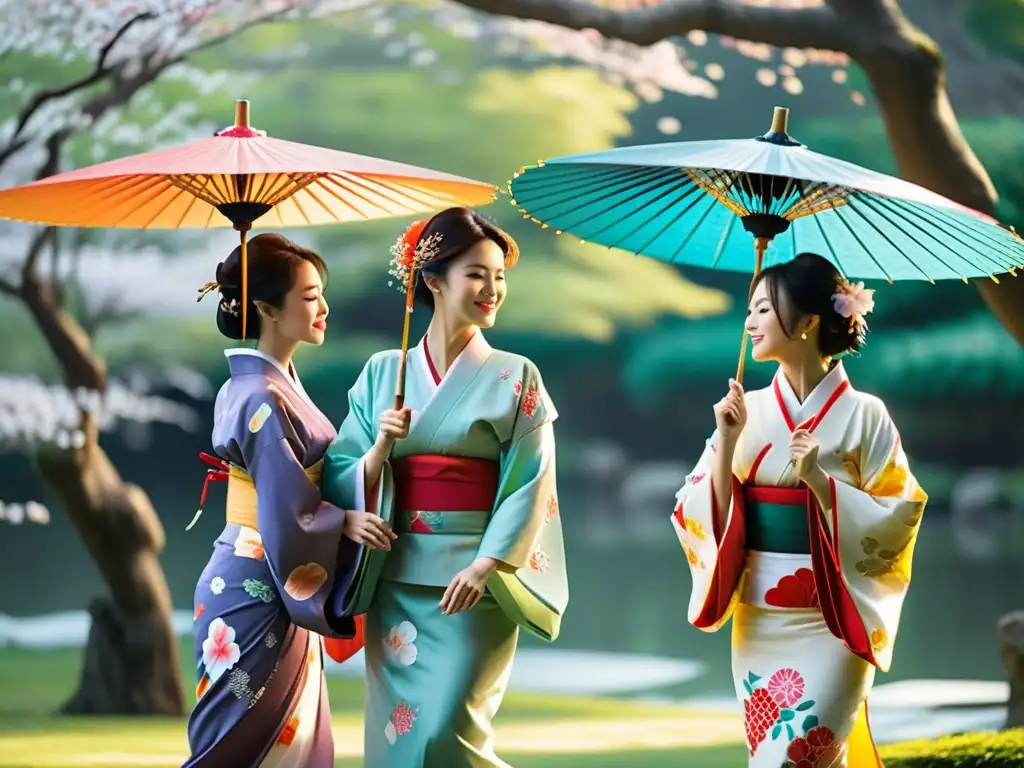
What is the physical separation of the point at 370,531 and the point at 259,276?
0.75 metres

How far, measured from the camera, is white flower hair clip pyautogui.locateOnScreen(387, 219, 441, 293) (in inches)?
140

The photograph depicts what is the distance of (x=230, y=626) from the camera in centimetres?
360

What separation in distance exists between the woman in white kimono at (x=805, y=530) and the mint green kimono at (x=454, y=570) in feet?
1.54

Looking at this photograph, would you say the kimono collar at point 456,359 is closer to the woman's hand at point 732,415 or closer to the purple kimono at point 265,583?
the purple kimono at point 265,583

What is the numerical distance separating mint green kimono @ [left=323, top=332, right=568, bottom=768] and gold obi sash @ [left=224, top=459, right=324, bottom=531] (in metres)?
0.05

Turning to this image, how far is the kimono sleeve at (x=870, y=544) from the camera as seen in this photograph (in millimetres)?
3549

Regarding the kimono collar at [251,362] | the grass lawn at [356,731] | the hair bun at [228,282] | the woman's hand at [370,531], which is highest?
the hair bun at [228,282]

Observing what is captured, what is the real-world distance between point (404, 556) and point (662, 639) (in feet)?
11.1

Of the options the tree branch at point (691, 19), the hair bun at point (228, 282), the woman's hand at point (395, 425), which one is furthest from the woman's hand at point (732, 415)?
the tree branch at point (691, 19)

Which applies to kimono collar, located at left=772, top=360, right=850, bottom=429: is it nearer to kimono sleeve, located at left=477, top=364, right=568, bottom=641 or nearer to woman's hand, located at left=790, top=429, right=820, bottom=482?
woman's hand, located at left=790, top=429, right=820, bottom=482

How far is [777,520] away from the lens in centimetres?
365

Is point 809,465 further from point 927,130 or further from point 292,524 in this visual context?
point 927,130

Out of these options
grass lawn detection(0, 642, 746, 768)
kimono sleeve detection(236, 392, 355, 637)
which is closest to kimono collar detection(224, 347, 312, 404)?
kimono sleeve detection(236, 392, 355, 637)

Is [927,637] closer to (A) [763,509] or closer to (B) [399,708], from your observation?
(A) [763,509]
